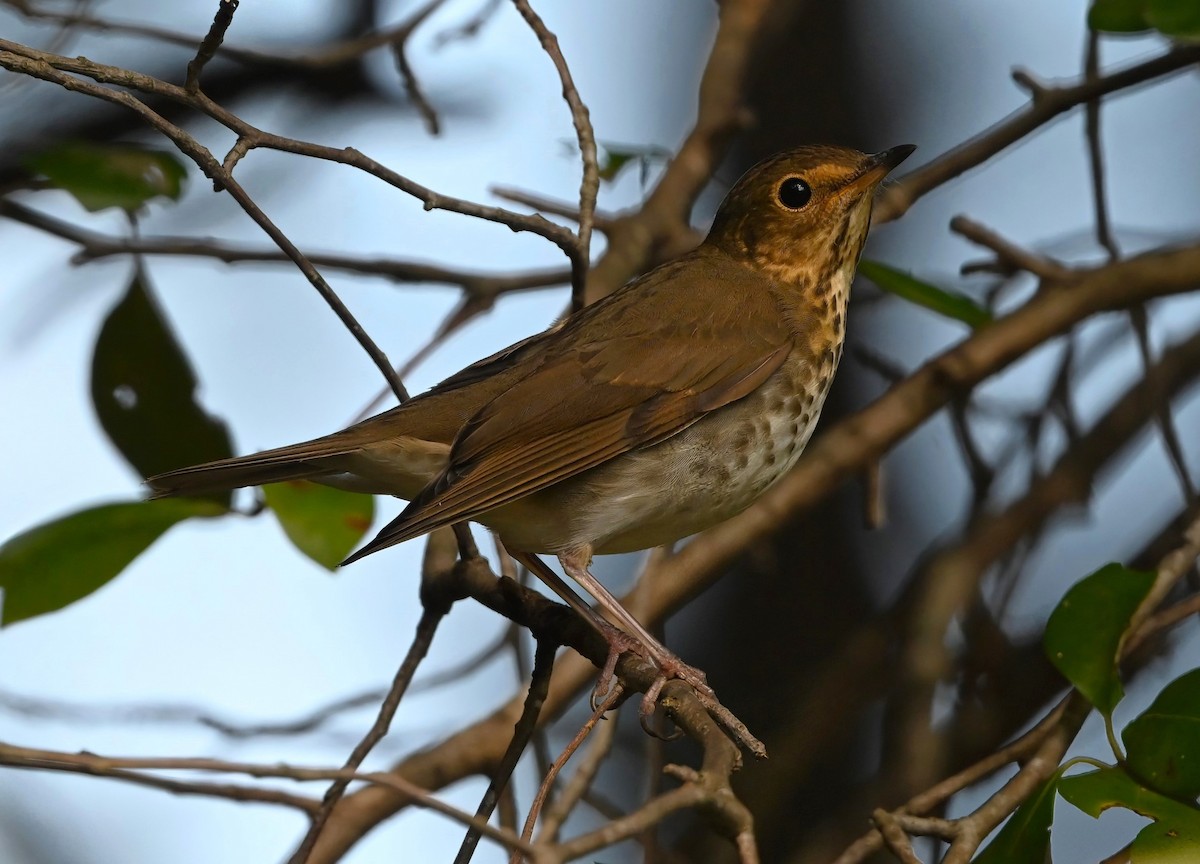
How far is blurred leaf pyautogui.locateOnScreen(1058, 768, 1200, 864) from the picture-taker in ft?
6.99

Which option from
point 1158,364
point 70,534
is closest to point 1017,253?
point 1158,364

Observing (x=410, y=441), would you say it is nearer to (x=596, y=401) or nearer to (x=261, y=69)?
(x=596, y=401)

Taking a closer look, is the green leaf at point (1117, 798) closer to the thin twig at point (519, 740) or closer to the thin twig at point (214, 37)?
the thin twig at point (519, 740)

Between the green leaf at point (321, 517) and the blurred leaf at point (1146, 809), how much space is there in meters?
1.58

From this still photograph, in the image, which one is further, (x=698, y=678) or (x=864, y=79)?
(x=864, y=79)

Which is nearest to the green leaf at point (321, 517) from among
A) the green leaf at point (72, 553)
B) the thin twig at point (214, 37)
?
the green leaf at point (72, 553)

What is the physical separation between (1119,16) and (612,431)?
142cm

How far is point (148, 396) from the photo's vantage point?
3484 millimetres

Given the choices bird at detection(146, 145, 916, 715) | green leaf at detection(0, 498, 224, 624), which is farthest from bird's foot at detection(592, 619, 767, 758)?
green leaf at detection(0, 498, 224, 624)

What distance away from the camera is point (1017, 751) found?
2.76m

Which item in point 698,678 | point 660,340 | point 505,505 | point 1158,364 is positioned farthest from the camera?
point 1158,364

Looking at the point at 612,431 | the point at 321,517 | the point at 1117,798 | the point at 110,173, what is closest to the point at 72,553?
the point at 321,517

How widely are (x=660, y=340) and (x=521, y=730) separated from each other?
1116mm

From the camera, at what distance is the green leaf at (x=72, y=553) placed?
294 centimetres
